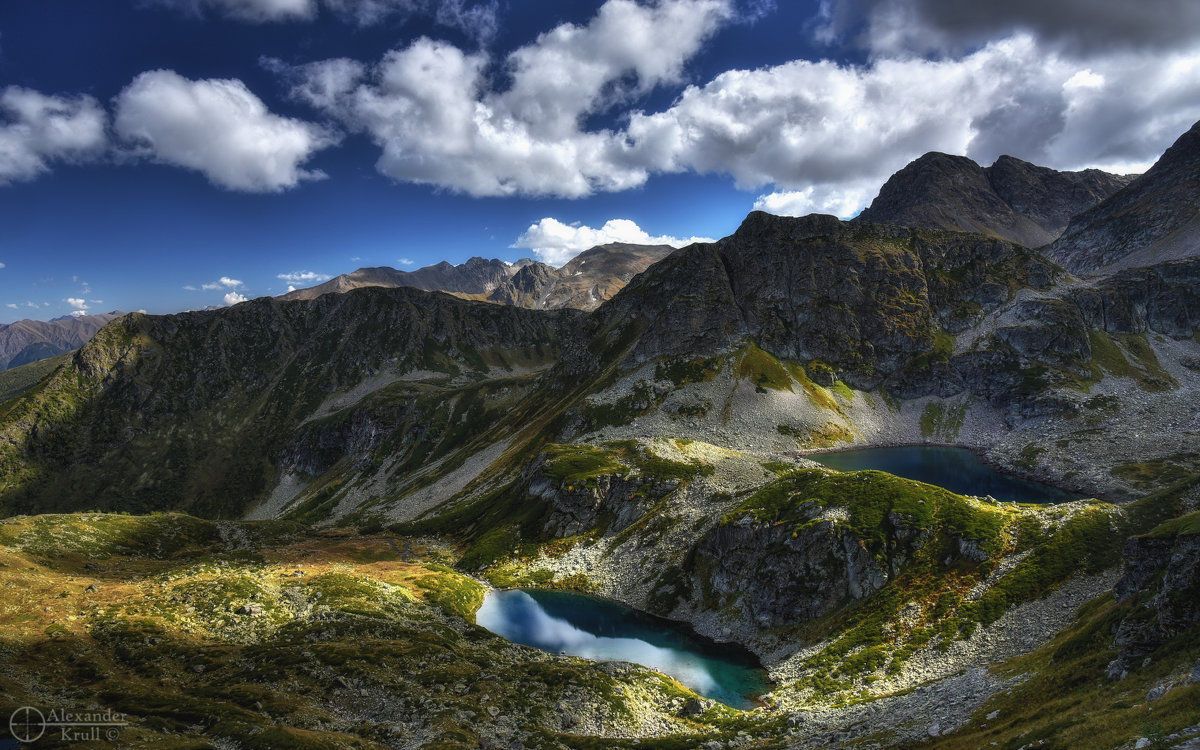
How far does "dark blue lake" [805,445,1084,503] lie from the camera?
12075cm

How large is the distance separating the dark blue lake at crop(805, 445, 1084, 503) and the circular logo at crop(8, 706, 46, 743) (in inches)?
5370

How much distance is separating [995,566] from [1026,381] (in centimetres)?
16245

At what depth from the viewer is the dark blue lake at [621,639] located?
58.7 metres

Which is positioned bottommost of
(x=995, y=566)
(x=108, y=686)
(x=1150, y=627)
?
(x=108, y=686)

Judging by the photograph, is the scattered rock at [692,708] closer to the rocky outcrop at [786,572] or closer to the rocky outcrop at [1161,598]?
the rocky outcrop at [786,572]

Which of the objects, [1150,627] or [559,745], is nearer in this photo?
[1150,627]

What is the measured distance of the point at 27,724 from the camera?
87.1 ft

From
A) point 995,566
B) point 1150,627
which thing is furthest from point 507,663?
point 995,566

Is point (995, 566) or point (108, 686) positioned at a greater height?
point (995, 566)

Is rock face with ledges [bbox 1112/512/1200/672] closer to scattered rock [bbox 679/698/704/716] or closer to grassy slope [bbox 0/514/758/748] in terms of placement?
grassy slope [bbox 0/514/758/748]

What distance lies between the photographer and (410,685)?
145 feet

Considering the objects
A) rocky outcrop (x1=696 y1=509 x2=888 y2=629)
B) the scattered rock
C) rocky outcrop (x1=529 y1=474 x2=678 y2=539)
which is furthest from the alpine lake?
rocky outcrop (x1=529 y1=474 x2=678 y2=539)

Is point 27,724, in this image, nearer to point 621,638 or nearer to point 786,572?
point 621,638

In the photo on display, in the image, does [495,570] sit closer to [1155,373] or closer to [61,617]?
[61,617]
